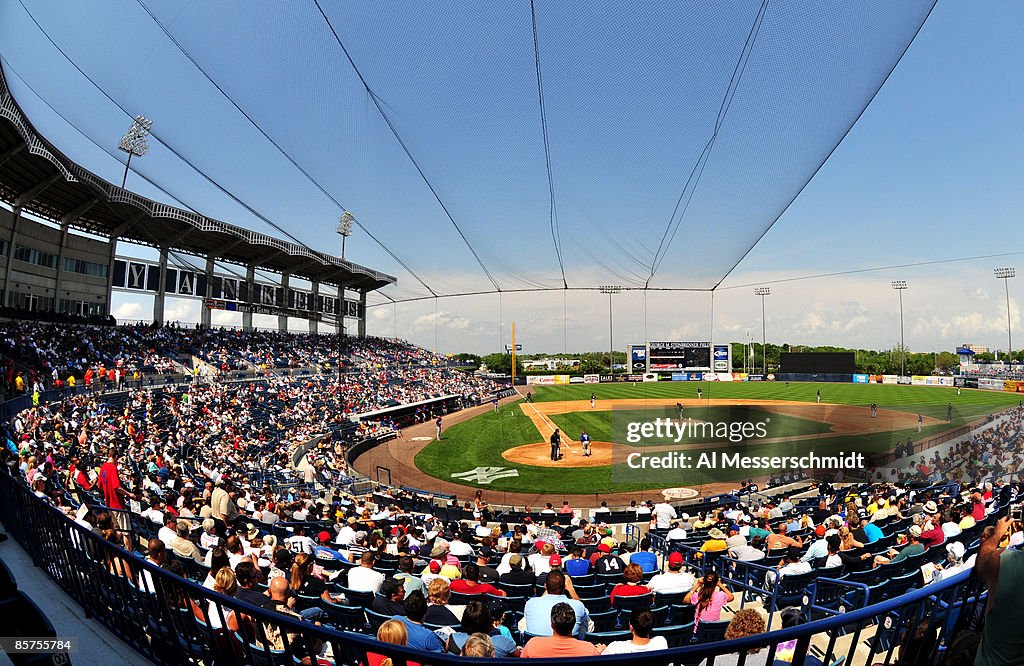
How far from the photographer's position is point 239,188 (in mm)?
12633

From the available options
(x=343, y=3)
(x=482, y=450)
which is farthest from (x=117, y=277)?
(x=343, y=3)

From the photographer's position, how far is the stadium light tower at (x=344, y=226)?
44.1ft

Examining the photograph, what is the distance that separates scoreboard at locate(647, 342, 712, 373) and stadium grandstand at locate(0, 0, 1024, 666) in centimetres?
2535

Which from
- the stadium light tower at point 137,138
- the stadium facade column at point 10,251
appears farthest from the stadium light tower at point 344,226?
the stadium facade column at point 10,251

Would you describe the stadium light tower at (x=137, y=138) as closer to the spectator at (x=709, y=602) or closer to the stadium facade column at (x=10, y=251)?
the spectator at (x=709, y=602)

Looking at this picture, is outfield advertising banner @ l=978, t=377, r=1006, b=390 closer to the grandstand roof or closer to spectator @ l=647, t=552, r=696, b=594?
the grandstand roof

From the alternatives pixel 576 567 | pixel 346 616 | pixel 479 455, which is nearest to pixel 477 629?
pixel 346 616

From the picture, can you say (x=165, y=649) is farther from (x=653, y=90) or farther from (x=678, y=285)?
(x=678, y=285)

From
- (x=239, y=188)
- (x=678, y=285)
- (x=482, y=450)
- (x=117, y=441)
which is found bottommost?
(x=482, y=450)

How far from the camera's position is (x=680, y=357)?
Result: 49.7 m

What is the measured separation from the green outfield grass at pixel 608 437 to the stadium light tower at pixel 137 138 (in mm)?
14037

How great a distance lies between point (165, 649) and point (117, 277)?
35.4 meters

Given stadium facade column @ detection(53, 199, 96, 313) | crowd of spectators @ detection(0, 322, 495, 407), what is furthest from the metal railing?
stadium facade column @ detection(53, 199, 96, 313)
